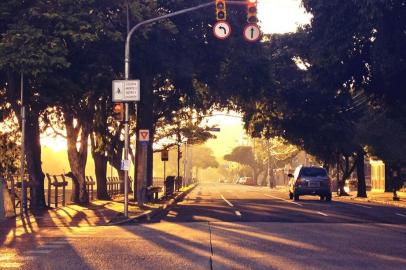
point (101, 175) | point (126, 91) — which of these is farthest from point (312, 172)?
point (126, 91)

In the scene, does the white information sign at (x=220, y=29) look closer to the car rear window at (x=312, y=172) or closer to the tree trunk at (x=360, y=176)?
the car rear window at (x=312, y=172)

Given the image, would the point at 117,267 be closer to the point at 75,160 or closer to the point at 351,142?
the point at 75,160

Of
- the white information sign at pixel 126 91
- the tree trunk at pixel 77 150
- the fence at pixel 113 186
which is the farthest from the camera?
the fence at pixel 113 186

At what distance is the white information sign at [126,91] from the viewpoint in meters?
21.8

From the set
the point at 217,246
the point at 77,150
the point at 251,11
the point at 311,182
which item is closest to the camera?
the point at 217,246

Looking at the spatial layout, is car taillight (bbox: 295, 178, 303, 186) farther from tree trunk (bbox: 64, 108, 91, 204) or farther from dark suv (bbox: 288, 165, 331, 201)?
tree trunk (bbox: 64, 108, 91, 204)

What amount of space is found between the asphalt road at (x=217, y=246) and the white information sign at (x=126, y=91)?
3.89 metres

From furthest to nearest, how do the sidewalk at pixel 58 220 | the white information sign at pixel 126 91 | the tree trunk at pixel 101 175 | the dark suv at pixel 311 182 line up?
the tree trunk at pixel 101 175 < the dark suv at pixel 311 182 < the white information sign at pixel 126 91 < the sidewalk at pixel 58 220

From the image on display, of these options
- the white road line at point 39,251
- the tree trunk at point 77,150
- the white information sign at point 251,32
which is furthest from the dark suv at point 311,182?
the white road line at point 39,251

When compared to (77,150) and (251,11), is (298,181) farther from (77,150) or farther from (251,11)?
(251,11)

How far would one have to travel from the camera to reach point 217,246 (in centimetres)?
1405

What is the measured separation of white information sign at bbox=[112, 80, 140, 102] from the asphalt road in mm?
3894

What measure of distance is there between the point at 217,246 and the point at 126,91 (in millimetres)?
9034

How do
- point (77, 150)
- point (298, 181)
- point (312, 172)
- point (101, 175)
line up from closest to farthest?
point (77, 150)
point (298, 181)
point (312, 172)
point (101, 175)
